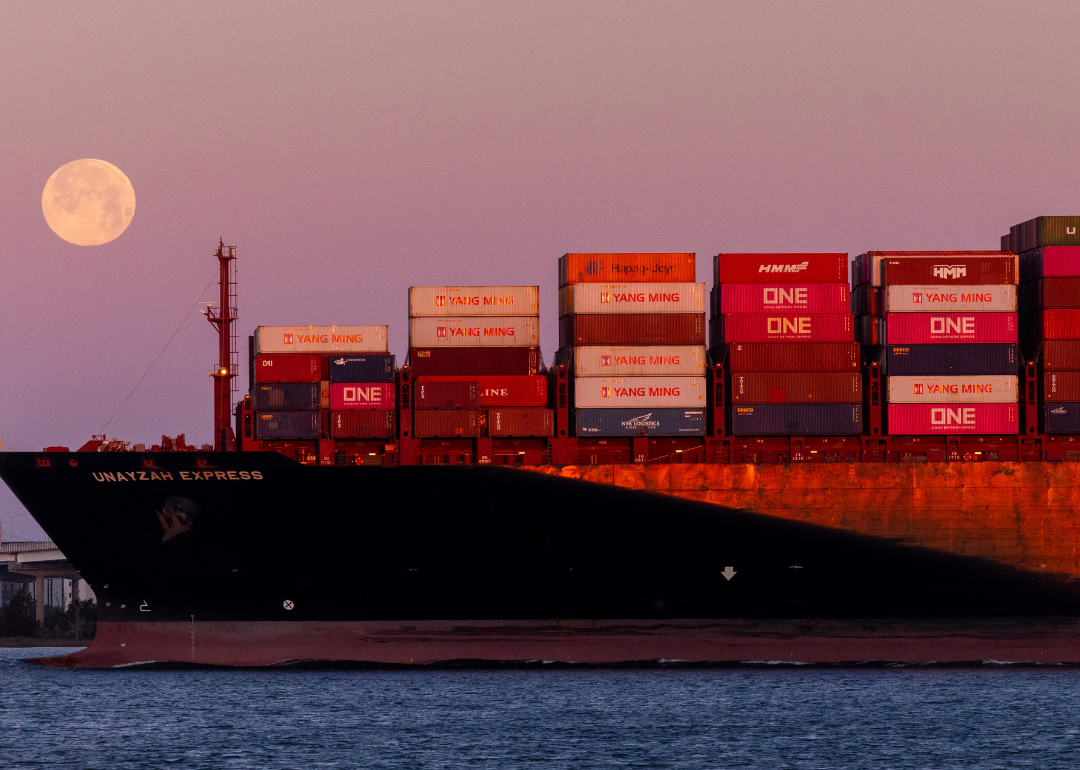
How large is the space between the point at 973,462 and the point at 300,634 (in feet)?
85.1

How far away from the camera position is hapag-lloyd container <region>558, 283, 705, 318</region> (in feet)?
178

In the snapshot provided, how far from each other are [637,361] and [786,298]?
6.36m

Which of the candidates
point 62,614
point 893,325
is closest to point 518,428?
point 893,325

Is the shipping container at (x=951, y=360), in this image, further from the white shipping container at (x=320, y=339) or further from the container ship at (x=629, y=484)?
the white shipping container at (x=320, y=339)

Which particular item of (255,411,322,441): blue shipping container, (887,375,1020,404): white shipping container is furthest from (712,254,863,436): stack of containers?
(255,411,322,441): blue shipping container

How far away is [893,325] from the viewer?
54.8 metres

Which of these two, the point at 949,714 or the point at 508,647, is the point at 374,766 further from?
the point at 949,714

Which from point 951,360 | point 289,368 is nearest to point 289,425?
point 289,368

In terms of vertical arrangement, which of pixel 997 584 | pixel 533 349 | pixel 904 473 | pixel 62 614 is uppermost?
pixel 533 349

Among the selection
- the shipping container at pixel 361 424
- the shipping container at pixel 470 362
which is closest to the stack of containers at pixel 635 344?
the shipping container at pixel 470 362

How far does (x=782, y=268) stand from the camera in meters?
55.4

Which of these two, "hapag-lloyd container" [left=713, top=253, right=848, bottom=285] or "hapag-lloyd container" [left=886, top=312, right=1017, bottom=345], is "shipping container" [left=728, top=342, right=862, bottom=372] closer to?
"hapag-lloyd container" [left=886, top=312, right=1017, bottom=345]

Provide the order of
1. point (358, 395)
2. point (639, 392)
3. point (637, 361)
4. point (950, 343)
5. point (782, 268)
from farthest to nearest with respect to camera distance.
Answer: point (782, 268) → point (950, 343) → point (637, 361) → point (639, 392) → point (358, 395)

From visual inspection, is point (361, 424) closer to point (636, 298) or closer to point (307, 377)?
point (307, 377)
